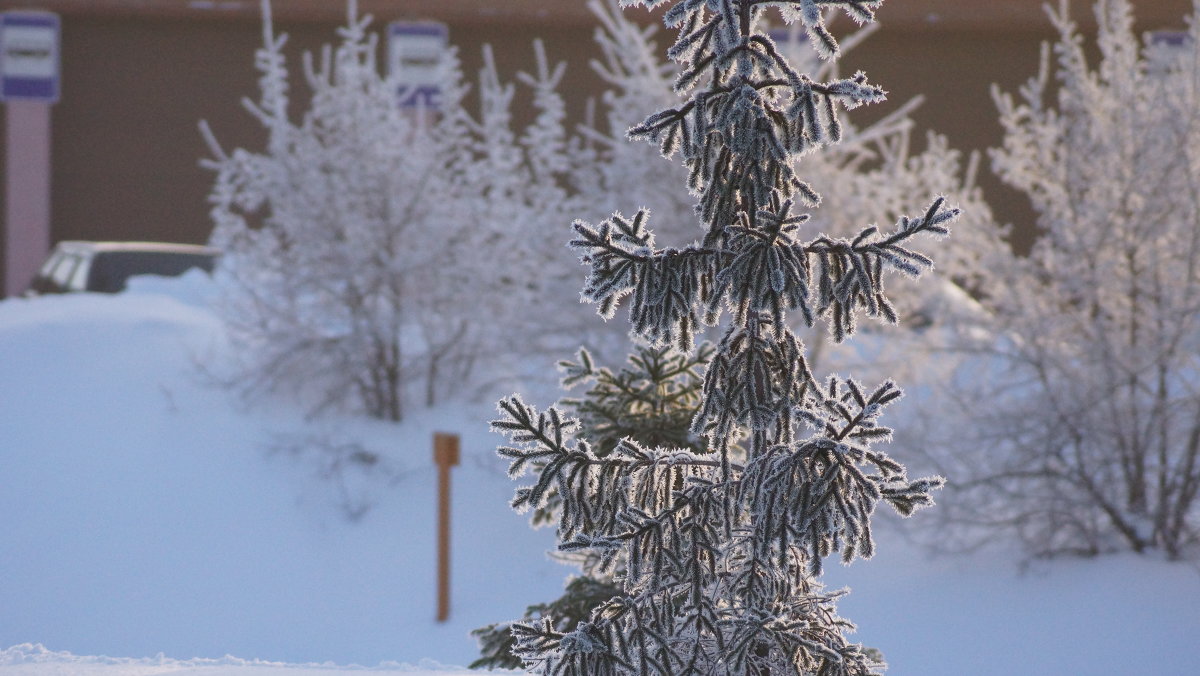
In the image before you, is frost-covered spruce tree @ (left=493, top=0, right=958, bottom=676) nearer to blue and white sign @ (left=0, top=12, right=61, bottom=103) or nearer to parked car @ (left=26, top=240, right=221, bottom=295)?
parked car @ (left=26, top=240, right=221, bottom=295)

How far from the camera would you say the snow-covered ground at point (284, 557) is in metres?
6.55

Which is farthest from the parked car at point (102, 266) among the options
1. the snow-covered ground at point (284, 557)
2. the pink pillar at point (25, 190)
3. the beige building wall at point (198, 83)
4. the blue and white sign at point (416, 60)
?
the beige building wall at point (198, 83)

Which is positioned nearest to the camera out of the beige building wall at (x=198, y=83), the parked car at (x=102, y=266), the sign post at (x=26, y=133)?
the parked car at (x=102, y=266)

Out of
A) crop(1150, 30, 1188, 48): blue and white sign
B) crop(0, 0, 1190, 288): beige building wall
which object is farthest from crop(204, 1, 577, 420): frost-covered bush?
crop(0, 0, 1190, 288): beige building wall

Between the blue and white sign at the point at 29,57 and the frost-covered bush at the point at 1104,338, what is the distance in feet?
50.8

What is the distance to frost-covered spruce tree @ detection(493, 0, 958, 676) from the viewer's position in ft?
9.71

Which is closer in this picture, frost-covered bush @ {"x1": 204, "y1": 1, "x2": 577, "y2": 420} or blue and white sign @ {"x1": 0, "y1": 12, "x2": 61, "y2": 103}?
frost-covered bush @ {"x1": 204, "y1": 1, "x2": 577, "y2": 420}

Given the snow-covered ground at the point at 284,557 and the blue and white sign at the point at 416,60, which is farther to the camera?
the blue and white sign at the point at 416,60

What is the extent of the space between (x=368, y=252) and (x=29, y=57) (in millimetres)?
12078

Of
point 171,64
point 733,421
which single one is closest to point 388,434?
point 733,421

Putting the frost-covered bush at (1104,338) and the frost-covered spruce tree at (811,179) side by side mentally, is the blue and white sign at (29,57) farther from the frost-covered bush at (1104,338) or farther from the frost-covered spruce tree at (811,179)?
the frost-covered bush at (1104,338)

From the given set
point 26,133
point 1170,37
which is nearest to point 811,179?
point 1170,37

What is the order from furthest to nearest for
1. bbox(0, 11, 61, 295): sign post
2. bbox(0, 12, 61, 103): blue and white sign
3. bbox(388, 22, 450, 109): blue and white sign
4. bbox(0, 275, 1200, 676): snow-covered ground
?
1. bbox(0, 11, 61, 295): sign post
2. bbox(0, 12, 61, 103): blue and white sign
3. bbox(388, 22, 450, 109): blue and white sign
4. bbox(0, 275, 1200, 676): snow-covered ground

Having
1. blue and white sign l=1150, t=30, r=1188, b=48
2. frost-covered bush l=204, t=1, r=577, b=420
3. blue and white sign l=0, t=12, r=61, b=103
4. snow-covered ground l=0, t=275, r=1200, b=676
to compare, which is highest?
blue and white sign l=0, t=12, r=61, b=103
